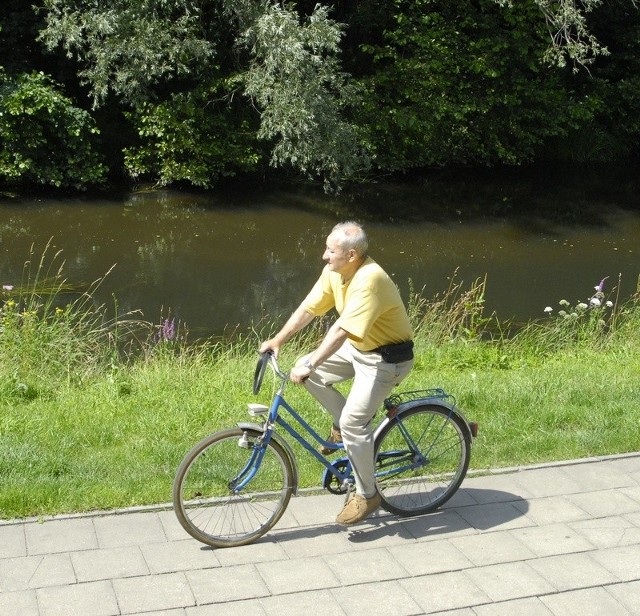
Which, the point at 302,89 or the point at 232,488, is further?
the point at 302,89

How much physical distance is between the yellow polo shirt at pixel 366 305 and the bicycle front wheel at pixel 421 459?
502mm

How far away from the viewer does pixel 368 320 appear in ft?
15.5

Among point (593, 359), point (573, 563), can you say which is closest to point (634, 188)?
point (593, 359)

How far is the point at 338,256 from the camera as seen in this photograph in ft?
15.6

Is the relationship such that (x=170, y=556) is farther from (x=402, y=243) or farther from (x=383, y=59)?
(x=383, y=59)

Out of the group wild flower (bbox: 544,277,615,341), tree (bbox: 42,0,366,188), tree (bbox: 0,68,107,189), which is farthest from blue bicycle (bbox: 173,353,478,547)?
tree (bbox: 0,68,107,189)

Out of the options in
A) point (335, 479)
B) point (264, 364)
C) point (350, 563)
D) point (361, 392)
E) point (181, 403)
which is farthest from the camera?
point (181, 403)

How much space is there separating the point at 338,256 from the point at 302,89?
1376 centimetres

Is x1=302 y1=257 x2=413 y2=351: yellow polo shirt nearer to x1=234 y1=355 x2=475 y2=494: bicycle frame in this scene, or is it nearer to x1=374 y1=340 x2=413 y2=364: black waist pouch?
x1=374 y1=340 x2=413 y2=364: black waist pouch

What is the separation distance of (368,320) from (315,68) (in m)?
14.3

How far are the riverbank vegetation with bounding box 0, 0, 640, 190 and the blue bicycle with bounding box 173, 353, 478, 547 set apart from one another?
13.1 meters

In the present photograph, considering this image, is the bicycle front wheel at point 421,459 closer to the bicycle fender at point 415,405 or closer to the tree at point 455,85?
the bicycle fender at point 415,405

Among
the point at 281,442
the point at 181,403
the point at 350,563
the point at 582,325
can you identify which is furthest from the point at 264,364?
the point at 582,325

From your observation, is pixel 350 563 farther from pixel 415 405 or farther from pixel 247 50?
pixel 247 50
